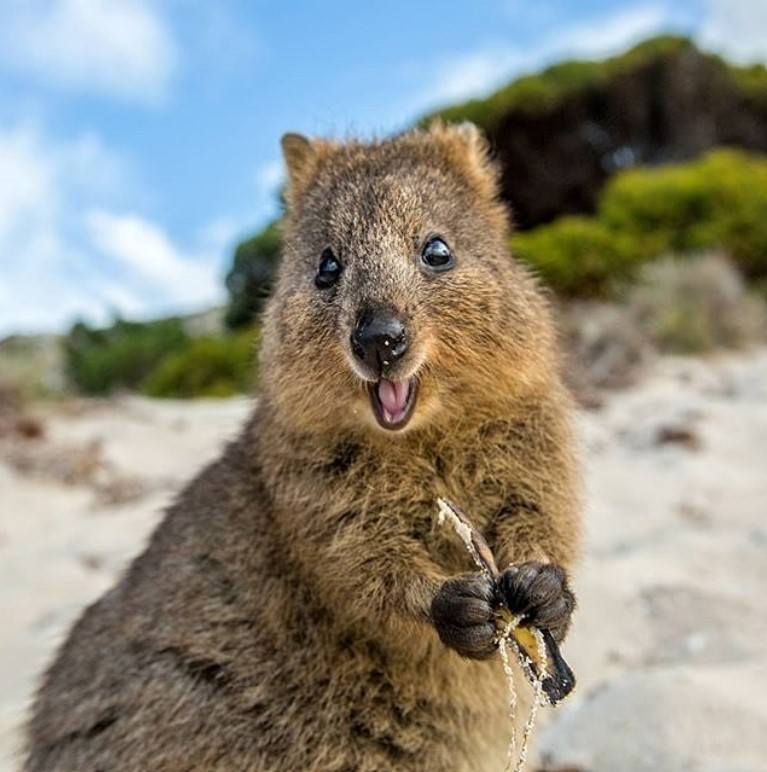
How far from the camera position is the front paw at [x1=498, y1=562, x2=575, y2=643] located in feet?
8.91

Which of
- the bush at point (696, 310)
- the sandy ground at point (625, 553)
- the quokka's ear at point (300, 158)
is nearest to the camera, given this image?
the quokka's ear at point (300, 158)

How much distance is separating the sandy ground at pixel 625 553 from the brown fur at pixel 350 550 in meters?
0.90

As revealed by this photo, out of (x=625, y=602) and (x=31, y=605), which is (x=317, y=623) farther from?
(x=31, y=605)

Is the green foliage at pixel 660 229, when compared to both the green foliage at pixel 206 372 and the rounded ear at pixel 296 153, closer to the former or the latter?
the green foliage at pixel 206 372

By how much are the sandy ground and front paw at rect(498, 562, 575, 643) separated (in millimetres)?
1349

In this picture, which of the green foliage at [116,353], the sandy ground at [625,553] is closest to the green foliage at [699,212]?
the sandy ground at [625,553]

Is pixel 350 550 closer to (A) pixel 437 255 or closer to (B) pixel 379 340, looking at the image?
(B) pixel 379 340

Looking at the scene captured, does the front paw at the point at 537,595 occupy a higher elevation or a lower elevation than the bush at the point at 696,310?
higher

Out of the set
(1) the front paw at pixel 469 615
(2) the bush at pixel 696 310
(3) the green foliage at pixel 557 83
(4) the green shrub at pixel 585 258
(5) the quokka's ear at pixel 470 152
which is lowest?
(2) the bush at pixel 696 310

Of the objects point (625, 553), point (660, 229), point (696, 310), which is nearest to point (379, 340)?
point (625, 553)

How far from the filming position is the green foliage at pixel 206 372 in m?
18.0

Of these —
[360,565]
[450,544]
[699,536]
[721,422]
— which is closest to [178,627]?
[360,565]

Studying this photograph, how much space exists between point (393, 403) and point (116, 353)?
2140cm

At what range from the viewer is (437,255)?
337 centimetres
